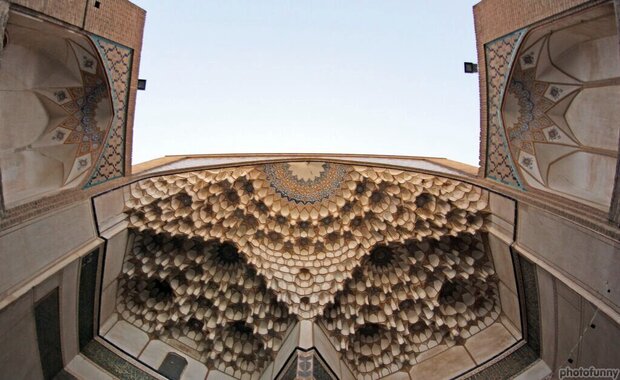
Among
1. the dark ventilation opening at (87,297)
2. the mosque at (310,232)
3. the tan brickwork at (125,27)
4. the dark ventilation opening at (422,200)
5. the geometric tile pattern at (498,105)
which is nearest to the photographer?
the mosque at (310,232)

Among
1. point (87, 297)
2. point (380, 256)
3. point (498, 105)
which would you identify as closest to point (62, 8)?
point (87, 297)

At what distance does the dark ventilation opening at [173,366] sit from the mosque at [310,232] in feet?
0.06

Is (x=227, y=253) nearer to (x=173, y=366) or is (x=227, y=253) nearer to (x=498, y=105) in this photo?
(x=173, y=366)

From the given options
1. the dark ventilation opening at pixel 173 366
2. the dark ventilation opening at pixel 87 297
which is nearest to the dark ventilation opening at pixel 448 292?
the dark ventilation opening at pixel 173 366

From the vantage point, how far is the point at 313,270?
16.8ft

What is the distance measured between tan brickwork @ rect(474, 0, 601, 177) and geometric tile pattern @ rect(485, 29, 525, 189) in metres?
0.05

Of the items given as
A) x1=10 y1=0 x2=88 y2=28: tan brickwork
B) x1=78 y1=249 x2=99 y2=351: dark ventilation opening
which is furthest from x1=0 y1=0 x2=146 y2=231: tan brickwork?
x1=78 y1=249 x2=99 y2=351: dark ventilation opening

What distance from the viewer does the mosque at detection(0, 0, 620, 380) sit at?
2.95 metres

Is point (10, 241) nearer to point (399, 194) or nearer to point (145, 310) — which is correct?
point (145, 310)

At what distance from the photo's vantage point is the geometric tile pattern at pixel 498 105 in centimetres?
340

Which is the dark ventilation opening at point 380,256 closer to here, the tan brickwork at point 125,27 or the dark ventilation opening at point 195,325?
the dark ventilation opening at point 195,325

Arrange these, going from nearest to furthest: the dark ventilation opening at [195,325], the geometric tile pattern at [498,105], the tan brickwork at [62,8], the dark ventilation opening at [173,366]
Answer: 1. the tan brickwork at [62,8]
2. the geometric tile pattern at [498,105]
3. the dark ventilation opening at [173,366]
4. the dark ventilation opening at [195,325]

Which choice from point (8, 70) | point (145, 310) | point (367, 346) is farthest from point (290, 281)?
point (8, 70)

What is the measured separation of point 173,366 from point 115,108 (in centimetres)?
299
